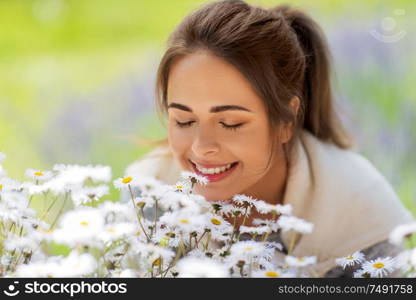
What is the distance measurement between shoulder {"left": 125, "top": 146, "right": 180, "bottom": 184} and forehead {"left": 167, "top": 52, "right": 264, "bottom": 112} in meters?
0.36

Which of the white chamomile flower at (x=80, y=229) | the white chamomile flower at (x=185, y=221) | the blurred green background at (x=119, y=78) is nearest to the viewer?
the white chamomile flower at (x=80, y=229)

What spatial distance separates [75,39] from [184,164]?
2.30 meters

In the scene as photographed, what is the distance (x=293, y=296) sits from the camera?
0.78m

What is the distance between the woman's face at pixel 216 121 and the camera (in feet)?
3.96

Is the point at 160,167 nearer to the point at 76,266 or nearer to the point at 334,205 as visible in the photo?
the point at 334,205

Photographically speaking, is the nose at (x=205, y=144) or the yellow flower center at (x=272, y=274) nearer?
the yellow flower center at (x=272, y=274)

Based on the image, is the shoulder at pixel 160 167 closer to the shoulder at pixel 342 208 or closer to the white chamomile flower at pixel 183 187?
the shoulder at pixel 342 208

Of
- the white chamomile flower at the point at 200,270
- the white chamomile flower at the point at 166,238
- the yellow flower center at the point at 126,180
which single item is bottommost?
the white chamomile flower at the point at 200,270

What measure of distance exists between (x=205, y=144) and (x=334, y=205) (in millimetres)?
466

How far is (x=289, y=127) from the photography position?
1.41 metres

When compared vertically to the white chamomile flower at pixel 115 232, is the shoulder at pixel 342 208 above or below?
above

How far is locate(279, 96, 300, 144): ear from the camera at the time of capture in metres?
1.38

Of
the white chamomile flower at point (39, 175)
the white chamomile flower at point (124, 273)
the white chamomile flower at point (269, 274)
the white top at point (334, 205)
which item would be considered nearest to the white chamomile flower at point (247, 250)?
the white chamomile flower at point (269, 274)

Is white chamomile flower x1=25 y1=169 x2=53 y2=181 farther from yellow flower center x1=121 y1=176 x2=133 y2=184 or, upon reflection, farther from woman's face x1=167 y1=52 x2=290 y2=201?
woman's face x1=167 y1=52 x2=290 y2=201
